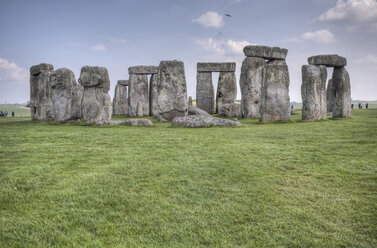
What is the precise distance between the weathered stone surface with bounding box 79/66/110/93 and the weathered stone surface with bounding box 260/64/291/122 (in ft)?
19.9

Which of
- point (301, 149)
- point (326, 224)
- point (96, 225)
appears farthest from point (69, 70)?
point (326, 224)

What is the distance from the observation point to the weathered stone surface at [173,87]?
12531mm

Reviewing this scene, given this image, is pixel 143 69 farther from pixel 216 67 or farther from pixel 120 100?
pixel 216 67

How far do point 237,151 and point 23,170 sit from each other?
11.8ft

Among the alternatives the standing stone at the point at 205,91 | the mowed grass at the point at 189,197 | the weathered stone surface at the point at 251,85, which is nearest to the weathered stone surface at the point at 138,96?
the standing stone at the point at 205,91

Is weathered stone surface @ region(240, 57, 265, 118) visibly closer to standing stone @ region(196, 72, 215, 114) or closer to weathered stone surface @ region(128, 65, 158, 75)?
standing stone @ region(196, 72, 215, 114)

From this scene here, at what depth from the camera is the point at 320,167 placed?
4477mm

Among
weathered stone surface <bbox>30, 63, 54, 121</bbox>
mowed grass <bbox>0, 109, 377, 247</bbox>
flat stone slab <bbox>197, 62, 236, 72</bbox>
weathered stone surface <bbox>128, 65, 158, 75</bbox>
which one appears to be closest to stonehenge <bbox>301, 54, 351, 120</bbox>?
mowed grass <bbox>0, 109, 377, 247</bbox>

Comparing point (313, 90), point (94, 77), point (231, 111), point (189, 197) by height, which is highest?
point (94, 77)

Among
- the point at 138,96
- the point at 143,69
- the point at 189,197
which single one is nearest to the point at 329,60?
the point at 143,69

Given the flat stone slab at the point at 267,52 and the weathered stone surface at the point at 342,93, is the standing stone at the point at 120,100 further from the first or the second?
the weathered stone surface at the point at 342,93

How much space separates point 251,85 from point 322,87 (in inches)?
137

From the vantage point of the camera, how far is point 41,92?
44.4 ft

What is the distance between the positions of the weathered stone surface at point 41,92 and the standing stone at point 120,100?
777 cm
